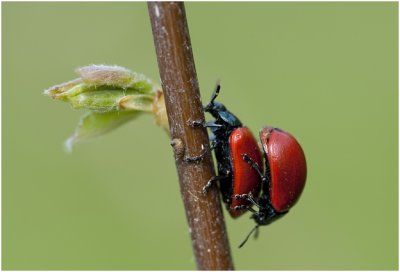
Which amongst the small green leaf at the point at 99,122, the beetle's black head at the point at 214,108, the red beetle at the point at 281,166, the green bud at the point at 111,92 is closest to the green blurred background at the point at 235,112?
the red beetle at the point at 281,166

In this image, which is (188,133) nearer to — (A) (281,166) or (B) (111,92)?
(B) (111,92)

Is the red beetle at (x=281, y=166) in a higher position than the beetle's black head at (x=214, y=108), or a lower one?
lower

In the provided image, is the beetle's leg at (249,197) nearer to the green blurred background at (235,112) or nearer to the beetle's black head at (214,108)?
the beetle's black head at (214,108)

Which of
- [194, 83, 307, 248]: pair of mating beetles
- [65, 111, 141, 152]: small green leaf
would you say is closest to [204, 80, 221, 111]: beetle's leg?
[194, 83, 307, 248]: pair of mating beetles

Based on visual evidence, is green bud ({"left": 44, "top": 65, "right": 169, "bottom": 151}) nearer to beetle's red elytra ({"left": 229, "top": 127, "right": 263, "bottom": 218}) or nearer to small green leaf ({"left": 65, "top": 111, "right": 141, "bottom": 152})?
small green leaf ({"left": 65, "top": 111, "right": 141, "bottom": 152})

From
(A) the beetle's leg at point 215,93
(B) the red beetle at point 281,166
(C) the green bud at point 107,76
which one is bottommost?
(B) the red beetle at point 281,166

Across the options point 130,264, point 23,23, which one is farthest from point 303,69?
point 23,23
